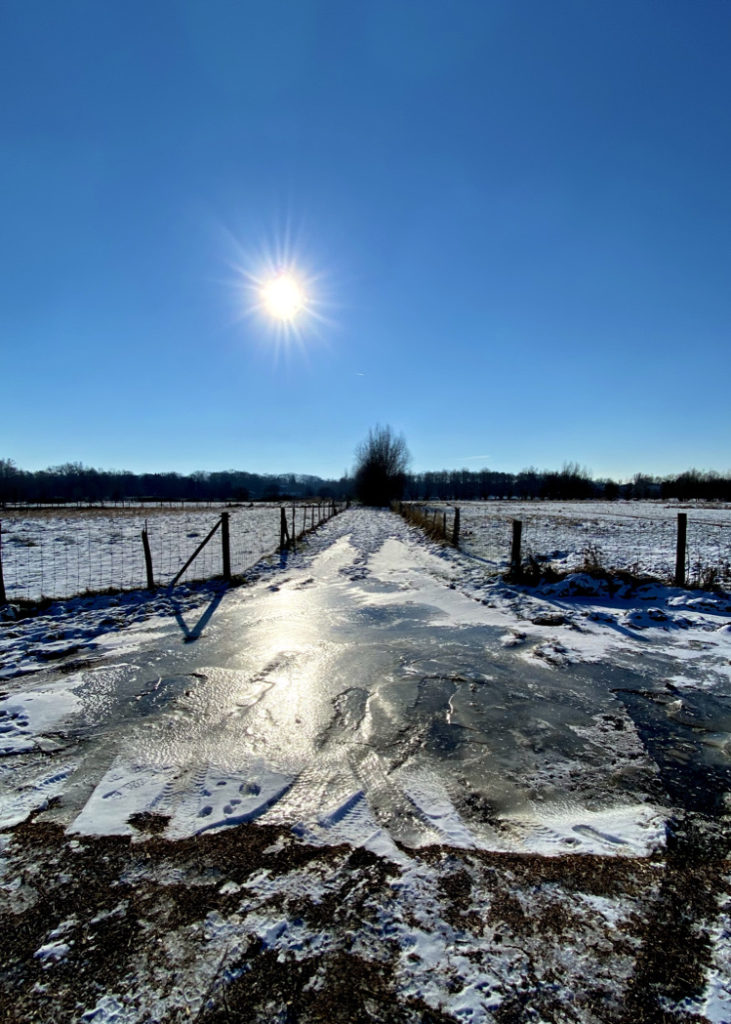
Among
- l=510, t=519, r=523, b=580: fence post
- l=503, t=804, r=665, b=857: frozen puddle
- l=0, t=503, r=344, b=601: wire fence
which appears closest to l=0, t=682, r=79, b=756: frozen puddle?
l=503, t=804, r=665, b=857: frozen puddle

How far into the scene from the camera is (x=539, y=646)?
6.24 metres

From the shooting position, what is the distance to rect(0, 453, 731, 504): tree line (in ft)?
342

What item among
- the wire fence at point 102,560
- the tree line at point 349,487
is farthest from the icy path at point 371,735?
the tree line at point 349,487

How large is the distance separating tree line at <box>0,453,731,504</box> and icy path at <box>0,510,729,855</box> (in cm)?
9095

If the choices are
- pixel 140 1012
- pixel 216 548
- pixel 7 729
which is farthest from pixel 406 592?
pixel 216 548

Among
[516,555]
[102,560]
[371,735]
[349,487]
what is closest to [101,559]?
[102,560]

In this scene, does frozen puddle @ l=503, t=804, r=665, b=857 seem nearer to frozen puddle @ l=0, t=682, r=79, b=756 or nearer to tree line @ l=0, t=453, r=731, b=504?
frozen puddle @ l=0, t=682, r=79, b=756

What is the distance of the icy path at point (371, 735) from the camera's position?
2.98 metres

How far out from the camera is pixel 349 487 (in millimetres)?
126250

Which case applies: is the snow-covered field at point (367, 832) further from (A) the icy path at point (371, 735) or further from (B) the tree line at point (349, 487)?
(B) the tree line at point (349, 487)

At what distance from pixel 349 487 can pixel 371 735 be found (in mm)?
122670

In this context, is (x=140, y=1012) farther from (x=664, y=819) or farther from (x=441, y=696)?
(x=441, y=696)

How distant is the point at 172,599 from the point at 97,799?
19.5 ft

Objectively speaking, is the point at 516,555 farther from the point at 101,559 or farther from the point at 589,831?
the point at 101,559
